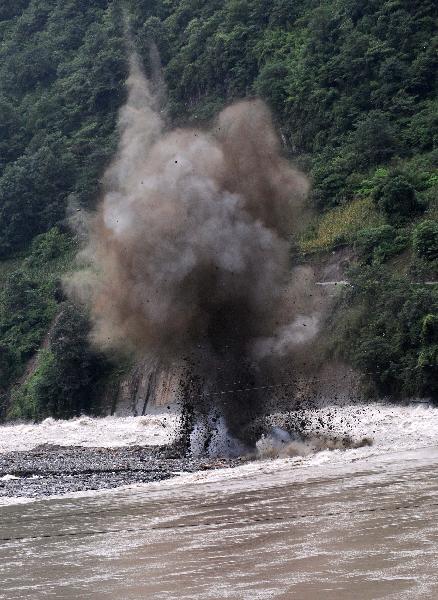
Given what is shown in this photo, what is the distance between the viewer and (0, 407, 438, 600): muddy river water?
11.8 metres

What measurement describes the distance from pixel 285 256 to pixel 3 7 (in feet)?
275

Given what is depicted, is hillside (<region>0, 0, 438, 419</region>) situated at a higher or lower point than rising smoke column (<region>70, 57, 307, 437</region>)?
higher

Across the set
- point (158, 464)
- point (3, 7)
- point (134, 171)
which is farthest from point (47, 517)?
point (3, 7)

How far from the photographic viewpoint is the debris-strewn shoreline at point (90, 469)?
23.2 m

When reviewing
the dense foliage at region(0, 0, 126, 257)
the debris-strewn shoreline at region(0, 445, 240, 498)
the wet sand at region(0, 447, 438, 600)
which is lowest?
the wet sand at region(0, 447, 438, 600)

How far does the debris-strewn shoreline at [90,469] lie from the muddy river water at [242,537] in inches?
63.4

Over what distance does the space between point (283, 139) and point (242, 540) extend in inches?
1785

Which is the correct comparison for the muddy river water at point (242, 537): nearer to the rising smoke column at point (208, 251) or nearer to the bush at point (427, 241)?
the rising smoke column at point (208, 251)

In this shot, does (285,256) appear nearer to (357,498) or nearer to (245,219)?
(245,219)

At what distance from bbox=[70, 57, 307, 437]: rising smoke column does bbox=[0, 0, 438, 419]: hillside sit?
862 centimetres

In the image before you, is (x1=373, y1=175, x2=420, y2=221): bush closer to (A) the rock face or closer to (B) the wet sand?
(A) the rock face

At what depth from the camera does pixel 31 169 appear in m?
A: 74.9

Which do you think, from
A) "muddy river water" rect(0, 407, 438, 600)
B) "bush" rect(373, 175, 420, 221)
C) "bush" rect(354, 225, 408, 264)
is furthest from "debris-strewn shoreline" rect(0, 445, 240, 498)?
"bush" rect(373, 175, 420, 221)

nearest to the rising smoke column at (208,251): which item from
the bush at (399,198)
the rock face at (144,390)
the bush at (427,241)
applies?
the bush at (427,241)
